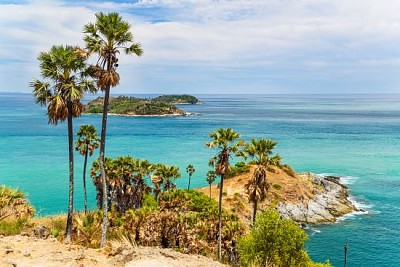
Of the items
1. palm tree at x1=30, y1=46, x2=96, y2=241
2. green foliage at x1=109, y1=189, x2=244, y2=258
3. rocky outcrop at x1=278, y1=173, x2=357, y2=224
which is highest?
palm tree at x1=30, y1=46, x2=96, y2=241

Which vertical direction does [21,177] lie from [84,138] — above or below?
below

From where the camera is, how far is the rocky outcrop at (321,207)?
60500mm

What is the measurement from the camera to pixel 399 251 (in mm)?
47500

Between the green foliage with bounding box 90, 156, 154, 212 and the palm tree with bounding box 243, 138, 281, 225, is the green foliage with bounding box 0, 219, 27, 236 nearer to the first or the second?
the green foliage with bounding box 90, 156, 154, 212

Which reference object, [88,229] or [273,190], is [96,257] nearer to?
[88,229]

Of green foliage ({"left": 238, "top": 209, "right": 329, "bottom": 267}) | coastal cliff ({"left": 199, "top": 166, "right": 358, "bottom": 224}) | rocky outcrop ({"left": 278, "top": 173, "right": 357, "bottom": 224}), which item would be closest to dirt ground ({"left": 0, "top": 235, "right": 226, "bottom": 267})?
green foliage ({"left": 238, "top": 209, "right": 329, "bottom": 267})

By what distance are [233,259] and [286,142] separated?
338 ft

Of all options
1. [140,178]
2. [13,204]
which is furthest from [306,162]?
[13,204]

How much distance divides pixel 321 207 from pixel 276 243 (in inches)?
1699

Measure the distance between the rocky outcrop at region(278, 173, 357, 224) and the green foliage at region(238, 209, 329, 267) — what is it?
36.1 m

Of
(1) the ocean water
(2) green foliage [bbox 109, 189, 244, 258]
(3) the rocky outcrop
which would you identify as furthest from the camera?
(3) the rocky outcrop

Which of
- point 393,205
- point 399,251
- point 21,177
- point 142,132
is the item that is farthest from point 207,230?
point 142,132

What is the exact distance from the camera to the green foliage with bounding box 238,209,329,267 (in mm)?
24469

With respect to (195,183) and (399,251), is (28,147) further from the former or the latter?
(399,251)
